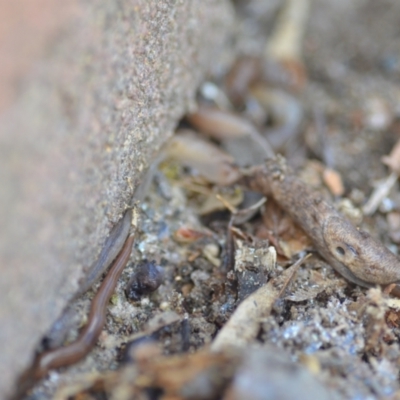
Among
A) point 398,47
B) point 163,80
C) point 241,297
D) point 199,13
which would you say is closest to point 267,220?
point 241,297

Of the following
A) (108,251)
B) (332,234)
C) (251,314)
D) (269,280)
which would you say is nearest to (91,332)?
(108,251)

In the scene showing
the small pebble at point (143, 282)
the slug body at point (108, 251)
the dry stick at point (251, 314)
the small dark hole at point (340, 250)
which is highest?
the small dark hole at point (340, 250)

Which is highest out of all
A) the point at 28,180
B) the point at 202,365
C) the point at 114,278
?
the point at 28,180

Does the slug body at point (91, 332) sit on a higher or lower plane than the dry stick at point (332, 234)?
lower

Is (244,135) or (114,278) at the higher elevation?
(244,135)

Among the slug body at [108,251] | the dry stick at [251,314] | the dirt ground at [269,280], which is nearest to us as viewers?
the dirt ground at [269,280]

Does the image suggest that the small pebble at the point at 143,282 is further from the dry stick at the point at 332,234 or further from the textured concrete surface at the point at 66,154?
the dry stick at the point at 332,234

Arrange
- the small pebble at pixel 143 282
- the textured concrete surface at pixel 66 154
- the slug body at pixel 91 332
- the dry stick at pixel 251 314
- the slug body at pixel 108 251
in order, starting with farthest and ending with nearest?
the small pebble at pixel 143 282, the slug body at pixel 108 251, the dry stick at pixel 251 314, the slug body at pixel 91 332, the textured concrete surface at pixel 66 154

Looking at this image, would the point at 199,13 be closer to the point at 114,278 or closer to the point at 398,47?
the point at 114,278

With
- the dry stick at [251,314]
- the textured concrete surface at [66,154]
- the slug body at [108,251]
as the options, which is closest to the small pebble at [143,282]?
the slug body at [108,251]
